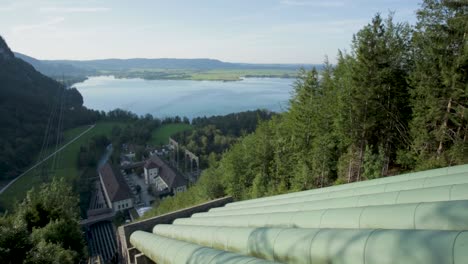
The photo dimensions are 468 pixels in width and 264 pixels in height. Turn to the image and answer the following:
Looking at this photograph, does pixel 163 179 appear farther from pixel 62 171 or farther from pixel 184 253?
pixel 184 253

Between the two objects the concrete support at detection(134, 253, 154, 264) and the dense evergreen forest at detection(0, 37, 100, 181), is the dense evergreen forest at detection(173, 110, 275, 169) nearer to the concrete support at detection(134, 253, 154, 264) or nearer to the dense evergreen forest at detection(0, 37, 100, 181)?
the dense evergreen forest at detection(0, 37, 100, 181)

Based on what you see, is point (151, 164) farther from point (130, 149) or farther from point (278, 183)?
point (278, 183)

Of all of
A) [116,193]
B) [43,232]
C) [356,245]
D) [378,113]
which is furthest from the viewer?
[116,193]

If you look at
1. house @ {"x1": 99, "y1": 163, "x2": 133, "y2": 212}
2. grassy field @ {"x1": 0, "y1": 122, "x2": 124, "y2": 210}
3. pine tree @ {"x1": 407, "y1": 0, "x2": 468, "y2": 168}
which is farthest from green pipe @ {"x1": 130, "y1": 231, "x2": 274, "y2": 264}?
house @ {"x1": 99, "y1": 163, "x2": 133, "y2": 212}

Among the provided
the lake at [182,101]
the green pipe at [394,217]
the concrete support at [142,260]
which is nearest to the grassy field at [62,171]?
the concrete support at [142,260]

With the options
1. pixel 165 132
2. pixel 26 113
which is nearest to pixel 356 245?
pixel 26 113
